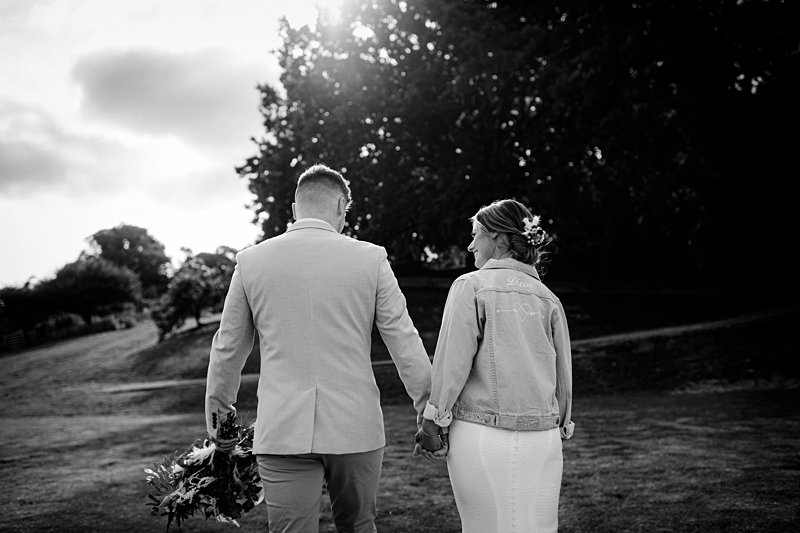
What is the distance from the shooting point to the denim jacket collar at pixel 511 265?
11.8 ft

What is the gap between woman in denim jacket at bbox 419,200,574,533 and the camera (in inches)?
129

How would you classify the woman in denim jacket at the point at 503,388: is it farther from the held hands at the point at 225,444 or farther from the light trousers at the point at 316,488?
the held hands at the point at 225,444

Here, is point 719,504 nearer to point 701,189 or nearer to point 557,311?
point 557,311

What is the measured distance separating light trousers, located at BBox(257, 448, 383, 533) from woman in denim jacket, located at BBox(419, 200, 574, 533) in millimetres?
362

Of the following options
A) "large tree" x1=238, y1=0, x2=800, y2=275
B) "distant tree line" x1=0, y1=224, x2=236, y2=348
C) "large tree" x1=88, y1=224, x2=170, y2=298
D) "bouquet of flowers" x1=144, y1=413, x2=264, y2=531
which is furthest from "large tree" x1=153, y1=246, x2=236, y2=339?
"large tree" x1=88, y1=224, x2=170, y2=298

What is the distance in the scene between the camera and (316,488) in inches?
131

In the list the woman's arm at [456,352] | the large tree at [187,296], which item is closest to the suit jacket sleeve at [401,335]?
the woman's arm at [456,352]

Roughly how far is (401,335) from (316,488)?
2.85 ft

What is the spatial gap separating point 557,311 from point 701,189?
1766 centimetres

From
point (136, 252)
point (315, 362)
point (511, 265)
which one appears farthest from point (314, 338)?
point (136, 252)

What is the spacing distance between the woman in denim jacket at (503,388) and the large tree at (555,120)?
1696 centimetres

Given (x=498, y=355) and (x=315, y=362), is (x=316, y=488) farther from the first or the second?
(x=498, y=355)

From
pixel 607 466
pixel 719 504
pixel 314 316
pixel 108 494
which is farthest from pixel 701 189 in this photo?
Result: pixel 314 316

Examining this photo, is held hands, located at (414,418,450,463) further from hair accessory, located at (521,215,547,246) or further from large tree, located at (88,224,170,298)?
large tree, located at (88,224,170,298)
